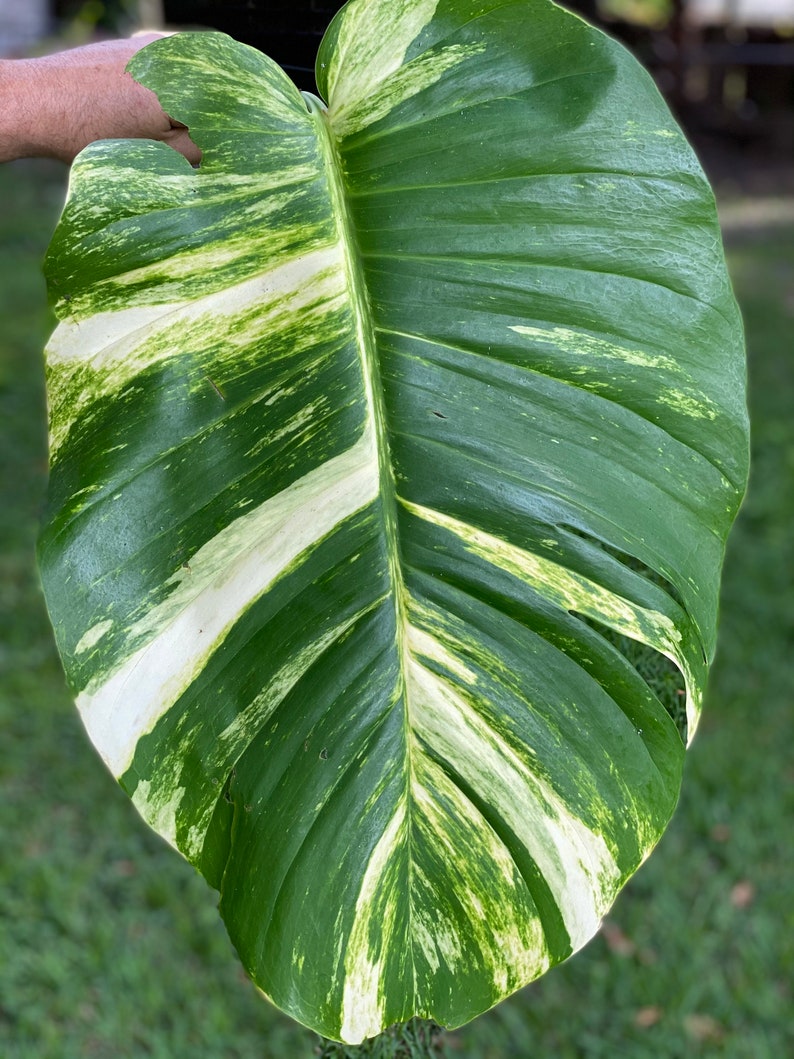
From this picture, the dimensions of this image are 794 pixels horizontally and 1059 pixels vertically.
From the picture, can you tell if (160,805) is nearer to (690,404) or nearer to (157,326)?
(157,326)

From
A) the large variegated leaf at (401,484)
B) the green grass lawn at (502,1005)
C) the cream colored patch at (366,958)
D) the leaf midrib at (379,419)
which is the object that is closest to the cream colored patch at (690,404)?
the large variegated leaf at (401,484)

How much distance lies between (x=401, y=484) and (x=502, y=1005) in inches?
50.0

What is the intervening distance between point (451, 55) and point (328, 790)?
0.48 m

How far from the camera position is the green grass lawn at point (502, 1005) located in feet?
5.29

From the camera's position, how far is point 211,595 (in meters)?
0.68

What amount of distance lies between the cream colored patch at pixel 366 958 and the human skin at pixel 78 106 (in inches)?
19.8

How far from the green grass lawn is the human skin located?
1.11m

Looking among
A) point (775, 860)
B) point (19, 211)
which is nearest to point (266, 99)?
point (775, 860)

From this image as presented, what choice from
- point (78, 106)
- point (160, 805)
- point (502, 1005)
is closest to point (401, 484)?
point (160, 805)

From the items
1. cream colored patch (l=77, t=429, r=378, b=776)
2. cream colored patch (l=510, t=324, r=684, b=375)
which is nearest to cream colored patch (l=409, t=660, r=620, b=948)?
Answer: cream colored patch (l=77, t=429, r=378, b=776)

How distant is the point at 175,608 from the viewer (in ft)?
2.20

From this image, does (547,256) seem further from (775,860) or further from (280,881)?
(775,860)

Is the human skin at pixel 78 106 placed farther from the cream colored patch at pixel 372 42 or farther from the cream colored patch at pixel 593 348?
the cream colored patch at pixel 593 348

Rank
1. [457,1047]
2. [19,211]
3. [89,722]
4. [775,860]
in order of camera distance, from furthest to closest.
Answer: [19,211] < [775,860] < [457,1047] < [89,722]
